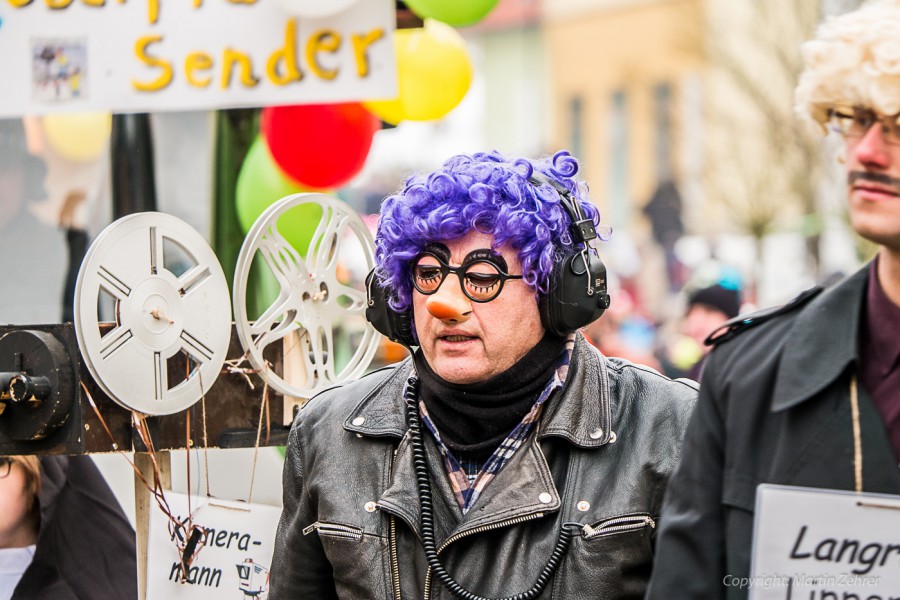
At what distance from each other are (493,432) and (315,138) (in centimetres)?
194

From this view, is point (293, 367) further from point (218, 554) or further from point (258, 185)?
point (258, 185)

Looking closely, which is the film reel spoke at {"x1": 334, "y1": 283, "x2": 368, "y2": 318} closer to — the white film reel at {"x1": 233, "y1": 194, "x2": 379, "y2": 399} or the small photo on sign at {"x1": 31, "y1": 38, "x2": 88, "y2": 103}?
the white film reel at {"x1": 233, "y1": 194, "x2": 379, "y2": 399}

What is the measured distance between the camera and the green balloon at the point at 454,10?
4.34 m

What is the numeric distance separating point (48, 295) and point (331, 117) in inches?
50.2

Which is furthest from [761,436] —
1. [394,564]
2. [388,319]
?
[388,319]

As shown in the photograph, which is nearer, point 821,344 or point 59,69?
point 821,344

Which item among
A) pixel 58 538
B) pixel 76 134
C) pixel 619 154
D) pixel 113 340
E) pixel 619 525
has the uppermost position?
pixel 76 134

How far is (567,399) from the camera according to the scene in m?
2.94

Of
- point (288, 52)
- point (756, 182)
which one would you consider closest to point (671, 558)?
point (288, 52)

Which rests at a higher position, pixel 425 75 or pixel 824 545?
pixel 425 75

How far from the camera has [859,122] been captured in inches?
82.2

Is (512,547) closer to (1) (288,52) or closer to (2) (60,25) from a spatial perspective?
(1) (288,52)

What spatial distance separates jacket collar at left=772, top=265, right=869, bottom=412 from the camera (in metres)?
2.09

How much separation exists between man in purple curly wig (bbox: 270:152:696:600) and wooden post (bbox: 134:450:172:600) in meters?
0.56
